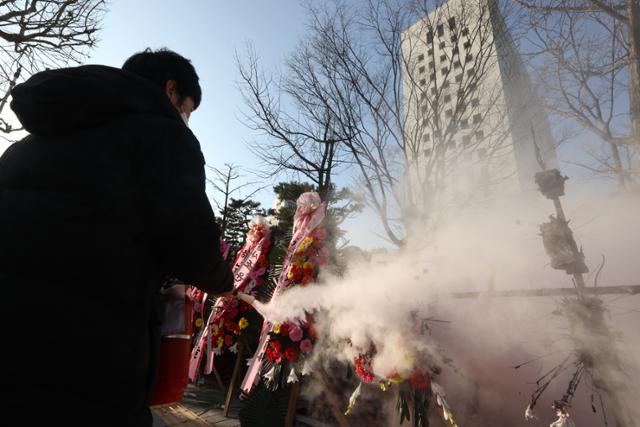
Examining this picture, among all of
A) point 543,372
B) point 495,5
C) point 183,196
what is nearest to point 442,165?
point 495,5

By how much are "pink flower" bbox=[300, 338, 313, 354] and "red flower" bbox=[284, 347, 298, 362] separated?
7cm

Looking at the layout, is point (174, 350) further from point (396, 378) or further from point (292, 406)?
point (292, 406)

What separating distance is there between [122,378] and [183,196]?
0.61 metres

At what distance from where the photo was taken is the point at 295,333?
340 cm

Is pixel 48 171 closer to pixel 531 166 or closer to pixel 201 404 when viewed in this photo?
pixel 201 404

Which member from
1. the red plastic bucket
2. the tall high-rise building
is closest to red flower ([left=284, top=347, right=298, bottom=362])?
the red plastic bucket

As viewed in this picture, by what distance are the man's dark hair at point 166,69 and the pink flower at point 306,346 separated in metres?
2.52

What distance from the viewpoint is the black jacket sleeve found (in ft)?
3.83

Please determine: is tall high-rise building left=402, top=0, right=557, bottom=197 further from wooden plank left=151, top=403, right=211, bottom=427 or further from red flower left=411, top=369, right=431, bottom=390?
wooden plank left=151, top=403, right=211, bottom=427

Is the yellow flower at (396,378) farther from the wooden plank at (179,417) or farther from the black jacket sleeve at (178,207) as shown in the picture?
the wooden plank at (179,417)

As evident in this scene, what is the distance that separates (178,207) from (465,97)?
7.36 metres

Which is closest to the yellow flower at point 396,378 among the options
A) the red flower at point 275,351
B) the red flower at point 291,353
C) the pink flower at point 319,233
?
the red flower at point 291,353

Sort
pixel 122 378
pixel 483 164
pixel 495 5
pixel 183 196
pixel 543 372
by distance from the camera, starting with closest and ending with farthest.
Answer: pixel 122 378
pixel 183 196
pixel 543 372
pixel 495 5
pixel 483 164

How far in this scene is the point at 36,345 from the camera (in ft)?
3.17
